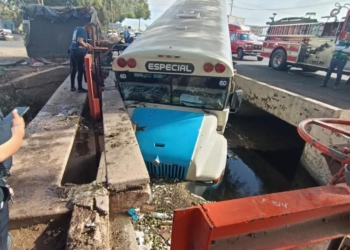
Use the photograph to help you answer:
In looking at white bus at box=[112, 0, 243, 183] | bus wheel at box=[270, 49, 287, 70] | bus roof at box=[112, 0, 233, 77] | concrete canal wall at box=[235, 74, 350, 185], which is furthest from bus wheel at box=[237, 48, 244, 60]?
white bus at box=[112, 0, 243, 183]

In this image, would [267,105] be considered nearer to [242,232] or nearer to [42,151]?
[42,151]

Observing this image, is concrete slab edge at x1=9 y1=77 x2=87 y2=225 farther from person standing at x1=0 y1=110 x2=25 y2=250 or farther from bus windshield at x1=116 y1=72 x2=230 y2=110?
bus windshield at x1=116 y1=72 x2=230 y2=110

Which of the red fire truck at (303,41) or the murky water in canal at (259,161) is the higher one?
the red fire truck at (303,41)

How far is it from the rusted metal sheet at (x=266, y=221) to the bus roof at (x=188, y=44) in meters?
2.60

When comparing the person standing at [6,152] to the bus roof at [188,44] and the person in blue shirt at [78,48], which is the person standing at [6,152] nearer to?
the bus roof at [188,44]

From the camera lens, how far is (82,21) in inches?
419

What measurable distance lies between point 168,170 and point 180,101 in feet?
3.93

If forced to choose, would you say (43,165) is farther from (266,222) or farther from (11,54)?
(11,54)

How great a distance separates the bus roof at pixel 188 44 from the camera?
11.5 ft

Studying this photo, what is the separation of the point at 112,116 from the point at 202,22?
9.80 feet

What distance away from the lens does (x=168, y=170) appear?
3227 millimetres

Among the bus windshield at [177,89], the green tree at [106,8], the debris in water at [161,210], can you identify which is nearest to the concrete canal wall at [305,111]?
the bus windshield at [177,89]

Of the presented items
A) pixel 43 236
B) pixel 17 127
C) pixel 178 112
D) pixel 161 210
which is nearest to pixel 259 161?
pixel 178 112

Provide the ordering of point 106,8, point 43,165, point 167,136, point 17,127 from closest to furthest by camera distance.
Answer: point 17,127, point 43,165, point 167,136, point 106,8
